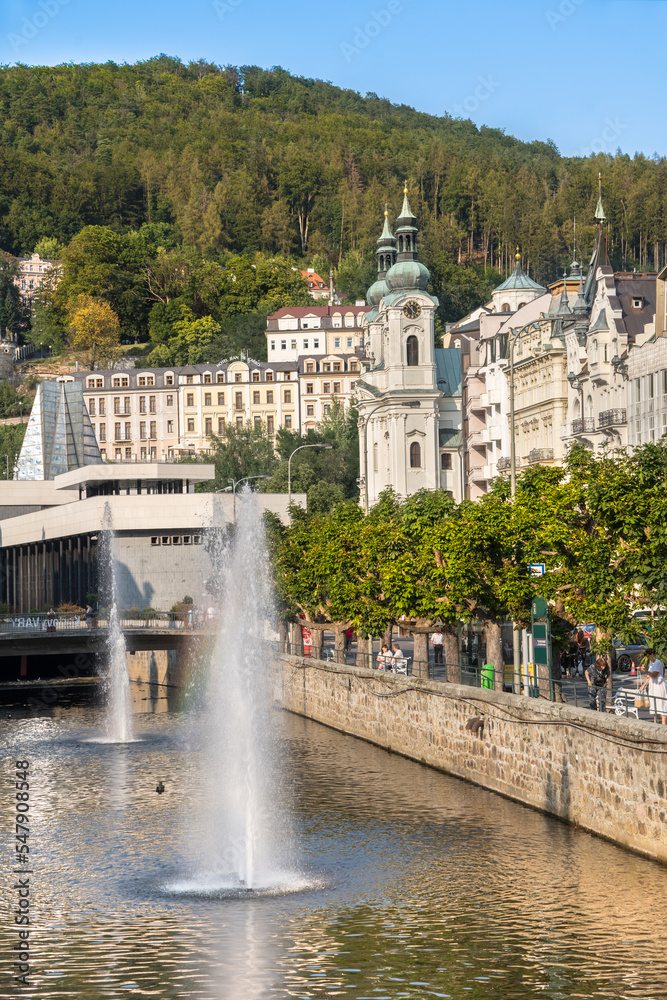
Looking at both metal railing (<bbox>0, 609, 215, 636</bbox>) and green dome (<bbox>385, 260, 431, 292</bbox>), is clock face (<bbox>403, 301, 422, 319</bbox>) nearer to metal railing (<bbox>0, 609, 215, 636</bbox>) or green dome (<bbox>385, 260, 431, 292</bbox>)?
green dome (<bbox>385, 260, 431, 292</bbox>)

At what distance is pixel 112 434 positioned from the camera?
164 meters

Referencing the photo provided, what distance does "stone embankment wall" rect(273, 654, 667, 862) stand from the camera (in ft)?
80.8

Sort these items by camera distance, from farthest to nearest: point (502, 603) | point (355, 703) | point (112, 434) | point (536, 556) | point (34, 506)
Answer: point (112, 434) → point (34, 506) → point (355, 703) → point (502, 603) → point (536, 556)

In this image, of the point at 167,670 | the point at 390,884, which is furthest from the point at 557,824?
the point at 167,670

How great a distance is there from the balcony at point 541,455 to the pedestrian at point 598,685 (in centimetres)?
4263

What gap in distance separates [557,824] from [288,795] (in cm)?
794

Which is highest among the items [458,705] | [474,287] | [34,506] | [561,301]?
[474,287]

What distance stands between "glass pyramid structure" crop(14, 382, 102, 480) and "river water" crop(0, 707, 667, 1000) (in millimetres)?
71780

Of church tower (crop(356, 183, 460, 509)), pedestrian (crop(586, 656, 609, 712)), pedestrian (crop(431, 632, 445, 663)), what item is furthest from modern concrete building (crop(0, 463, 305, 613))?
pedestrian (crop(586, 656, 609, 712))

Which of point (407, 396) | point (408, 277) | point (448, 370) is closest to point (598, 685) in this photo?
point (407, 396)

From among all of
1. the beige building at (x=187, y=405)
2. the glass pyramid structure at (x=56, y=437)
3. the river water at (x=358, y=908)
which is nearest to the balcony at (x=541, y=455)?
the glass pyramid structure at (x=56, y=437)

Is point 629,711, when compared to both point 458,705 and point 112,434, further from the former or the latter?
point 112,434

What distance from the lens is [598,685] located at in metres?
31.8

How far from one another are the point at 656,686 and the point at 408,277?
87.9 m
